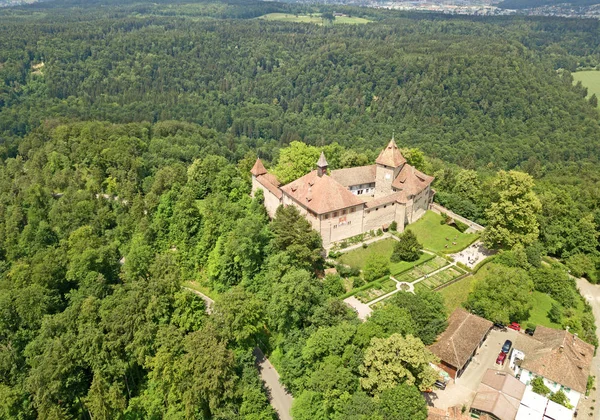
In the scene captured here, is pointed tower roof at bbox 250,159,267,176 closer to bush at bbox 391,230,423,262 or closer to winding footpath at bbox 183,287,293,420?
bush at bbox 391,230,423,262

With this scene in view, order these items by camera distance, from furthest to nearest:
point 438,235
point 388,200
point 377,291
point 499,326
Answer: point 438,235
point 388,200
point 377,291
point 499,326

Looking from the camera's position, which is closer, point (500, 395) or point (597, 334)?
point (500, 395)

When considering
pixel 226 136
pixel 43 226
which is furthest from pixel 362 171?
pixel 226 136

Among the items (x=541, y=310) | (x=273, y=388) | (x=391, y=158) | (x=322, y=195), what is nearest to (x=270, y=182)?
(x=322, y=195)

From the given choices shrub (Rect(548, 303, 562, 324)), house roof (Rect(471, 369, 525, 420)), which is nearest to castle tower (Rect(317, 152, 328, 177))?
house roof (Rect(471, 369, 525, 420))

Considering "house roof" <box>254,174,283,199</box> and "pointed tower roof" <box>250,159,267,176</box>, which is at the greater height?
"pointed tower roof" <box>250,159,267,176</box>

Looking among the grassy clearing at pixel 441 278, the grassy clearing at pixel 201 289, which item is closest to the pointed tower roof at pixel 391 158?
the grassy clearing at pixel 441 278

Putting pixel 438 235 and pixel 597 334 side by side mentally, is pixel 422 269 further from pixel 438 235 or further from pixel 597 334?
pixel 597 334
